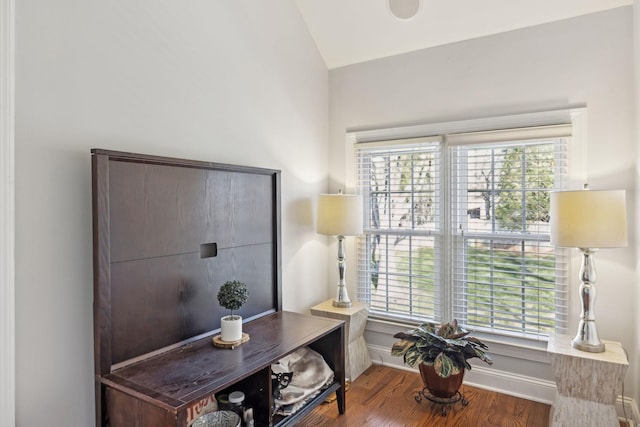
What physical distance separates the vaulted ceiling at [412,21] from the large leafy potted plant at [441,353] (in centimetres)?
208

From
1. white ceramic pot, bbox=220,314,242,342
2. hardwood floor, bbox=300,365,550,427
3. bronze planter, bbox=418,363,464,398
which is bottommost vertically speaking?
hardwood floor, bbox=300,365,550,427

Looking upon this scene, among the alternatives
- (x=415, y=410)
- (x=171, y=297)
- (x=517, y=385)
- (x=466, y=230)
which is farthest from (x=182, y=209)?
(x=517, y=385)

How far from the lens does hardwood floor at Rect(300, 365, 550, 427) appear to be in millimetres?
2391

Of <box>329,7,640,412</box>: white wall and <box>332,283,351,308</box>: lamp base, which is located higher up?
<box>329,7,640,412</box>: white wall

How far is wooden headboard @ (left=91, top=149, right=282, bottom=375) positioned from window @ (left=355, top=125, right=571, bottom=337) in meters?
1.09

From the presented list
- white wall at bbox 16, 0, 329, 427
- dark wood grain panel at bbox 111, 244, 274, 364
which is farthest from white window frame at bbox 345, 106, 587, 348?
dark wood grain panel at bbox 111, 244, 274, 364

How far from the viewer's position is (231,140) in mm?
2455

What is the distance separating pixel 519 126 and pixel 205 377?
2.47m

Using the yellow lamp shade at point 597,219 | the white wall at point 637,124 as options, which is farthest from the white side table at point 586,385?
the yellow lamp shade at point 597,219

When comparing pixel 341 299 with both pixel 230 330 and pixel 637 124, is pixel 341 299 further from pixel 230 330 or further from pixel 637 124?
pixel 637 124

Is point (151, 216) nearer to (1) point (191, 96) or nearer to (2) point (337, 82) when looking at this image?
(1) point (191, 96)

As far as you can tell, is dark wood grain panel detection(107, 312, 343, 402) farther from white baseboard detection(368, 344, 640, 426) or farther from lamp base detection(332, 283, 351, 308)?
white baseboard detection(368, 344, 640, 426)

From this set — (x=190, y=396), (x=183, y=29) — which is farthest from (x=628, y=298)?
(x=183, y=29)

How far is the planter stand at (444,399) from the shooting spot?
253 cm
